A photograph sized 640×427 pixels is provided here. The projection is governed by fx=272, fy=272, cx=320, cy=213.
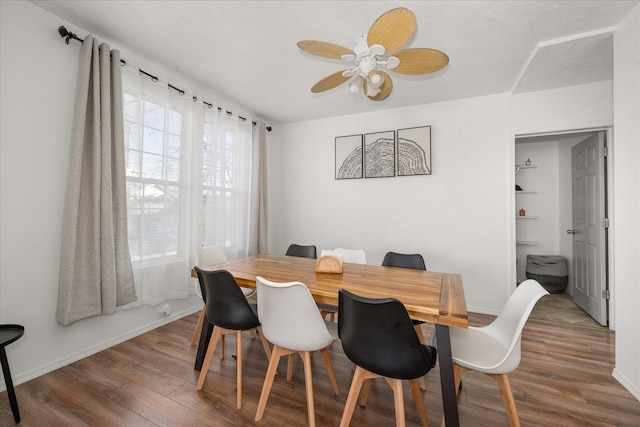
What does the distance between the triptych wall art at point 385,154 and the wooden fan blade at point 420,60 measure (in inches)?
71.9

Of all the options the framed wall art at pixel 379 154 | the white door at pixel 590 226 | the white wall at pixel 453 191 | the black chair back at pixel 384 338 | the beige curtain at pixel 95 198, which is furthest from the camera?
the framed wall art at pixel 379 154

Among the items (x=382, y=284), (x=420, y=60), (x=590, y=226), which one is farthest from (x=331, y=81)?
(x=590, y=226)

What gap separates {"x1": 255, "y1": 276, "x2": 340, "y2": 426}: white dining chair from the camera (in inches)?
53.7

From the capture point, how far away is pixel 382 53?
5.00 ft

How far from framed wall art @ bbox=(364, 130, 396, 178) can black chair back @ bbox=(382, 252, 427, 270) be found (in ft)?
4.67

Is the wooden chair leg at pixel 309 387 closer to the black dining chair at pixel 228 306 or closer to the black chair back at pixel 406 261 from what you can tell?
the black dining chair at pixel 228 306

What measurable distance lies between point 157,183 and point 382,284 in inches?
91.7

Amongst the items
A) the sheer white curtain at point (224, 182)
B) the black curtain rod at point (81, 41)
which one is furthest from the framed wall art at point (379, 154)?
the black curtain rod at point (81, 41)

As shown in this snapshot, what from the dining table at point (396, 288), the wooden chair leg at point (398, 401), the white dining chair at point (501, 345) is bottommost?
the wooden chair leg at point (398, 401)

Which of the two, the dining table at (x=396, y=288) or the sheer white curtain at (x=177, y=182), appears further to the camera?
the sheer white curtain at (x=177, y=182)

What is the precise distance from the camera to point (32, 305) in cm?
189

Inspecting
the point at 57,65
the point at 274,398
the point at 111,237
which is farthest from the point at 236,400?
the point at 57,65

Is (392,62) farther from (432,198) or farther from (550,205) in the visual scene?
(550,205)

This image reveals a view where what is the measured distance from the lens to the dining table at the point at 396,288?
1271mm
